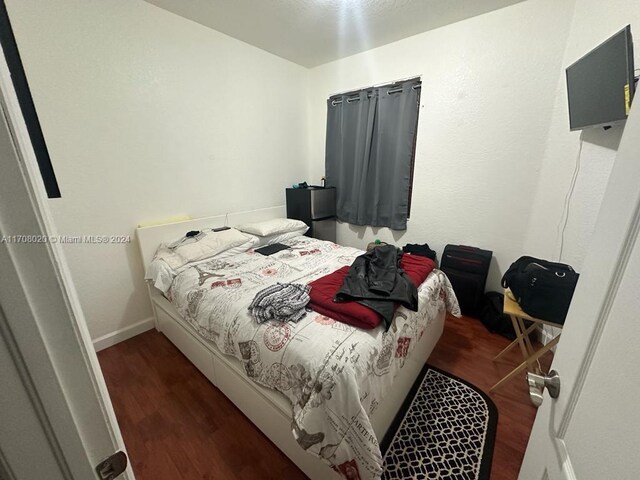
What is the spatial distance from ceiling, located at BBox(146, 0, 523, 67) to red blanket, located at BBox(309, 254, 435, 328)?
217 cm

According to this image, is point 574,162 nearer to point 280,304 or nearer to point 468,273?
point 468,273

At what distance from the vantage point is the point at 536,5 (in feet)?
6.72

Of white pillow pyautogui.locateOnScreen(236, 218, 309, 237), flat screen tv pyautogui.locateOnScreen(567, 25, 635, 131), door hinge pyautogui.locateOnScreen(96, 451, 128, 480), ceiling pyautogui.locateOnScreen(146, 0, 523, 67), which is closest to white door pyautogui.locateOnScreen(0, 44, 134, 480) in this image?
door hinge pyautogui.locateOnScreen(96, 451, 128, 480)

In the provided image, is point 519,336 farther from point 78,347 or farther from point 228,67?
point 228,67

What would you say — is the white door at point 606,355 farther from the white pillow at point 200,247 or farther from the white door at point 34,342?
the white pillow at point 200,247

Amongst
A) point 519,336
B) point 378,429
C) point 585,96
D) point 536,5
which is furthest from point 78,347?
point 536,5

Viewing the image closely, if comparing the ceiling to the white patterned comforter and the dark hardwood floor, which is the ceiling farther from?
the dark hardwood floor

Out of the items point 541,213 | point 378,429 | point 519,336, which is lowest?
point 378,429

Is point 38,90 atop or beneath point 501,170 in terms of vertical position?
atop

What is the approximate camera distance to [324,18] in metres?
2.33

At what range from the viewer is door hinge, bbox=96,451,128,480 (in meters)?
0.46

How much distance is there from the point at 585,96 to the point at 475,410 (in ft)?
6.89

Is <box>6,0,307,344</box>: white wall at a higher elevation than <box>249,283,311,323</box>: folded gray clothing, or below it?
higher

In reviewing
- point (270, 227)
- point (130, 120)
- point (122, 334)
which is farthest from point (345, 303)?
point (130, 120)
